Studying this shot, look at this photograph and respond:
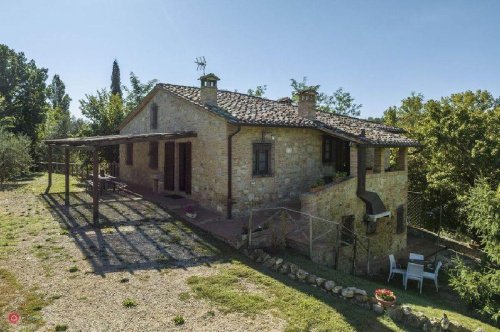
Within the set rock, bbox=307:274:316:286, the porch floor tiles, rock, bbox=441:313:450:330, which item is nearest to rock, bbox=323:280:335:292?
rock, bbox=307:274:316:286

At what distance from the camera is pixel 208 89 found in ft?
47.7

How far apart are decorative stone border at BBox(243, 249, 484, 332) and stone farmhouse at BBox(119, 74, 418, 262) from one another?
131 inches

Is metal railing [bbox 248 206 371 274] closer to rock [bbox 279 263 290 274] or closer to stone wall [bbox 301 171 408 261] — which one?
stone wall [bbox 301 171 408 261]

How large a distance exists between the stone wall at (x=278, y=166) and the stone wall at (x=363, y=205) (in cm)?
215

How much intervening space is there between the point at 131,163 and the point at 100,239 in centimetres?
1116

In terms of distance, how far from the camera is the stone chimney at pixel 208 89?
14505 millimetres

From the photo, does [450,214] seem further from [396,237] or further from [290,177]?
[290,177]

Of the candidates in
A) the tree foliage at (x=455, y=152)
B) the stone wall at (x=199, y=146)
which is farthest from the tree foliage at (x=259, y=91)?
the stone wall at (x=199, y=146)

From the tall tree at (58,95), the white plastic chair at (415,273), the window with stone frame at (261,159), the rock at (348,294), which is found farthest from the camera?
the tall tree at (58,95)

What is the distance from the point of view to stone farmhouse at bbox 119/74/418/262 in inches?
512

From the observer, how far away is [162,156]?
57.7 ft

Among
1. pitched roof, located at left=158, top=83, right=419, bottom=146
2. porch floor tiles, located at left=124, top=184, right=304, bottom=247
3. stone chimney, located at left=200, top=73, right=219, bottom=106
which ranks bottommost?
porch floor tiles, located at left=124, top=184, right=304, bottom=247

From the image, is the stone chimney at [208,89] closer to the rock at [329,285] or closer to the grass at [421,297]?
the grass at [421,297]

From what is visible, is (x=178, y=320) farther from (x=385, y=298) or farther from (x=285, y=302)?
(x=385, y=298)
